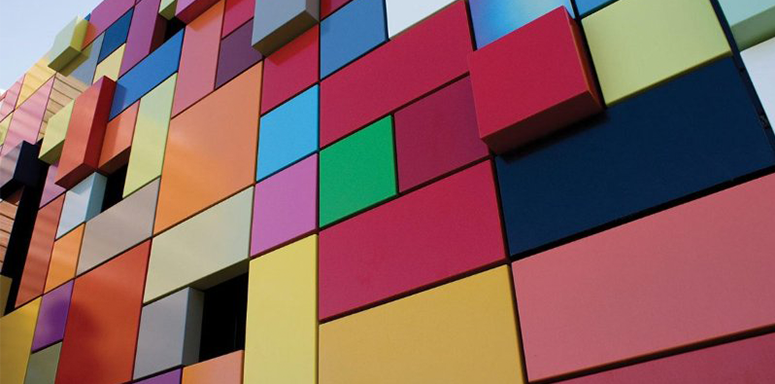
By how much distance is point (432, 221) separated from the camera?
239 cm

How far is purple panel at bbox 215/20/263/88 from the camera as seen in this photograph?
12.6 feet

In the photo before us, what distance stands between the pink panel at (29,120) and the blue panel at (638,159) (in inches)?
219

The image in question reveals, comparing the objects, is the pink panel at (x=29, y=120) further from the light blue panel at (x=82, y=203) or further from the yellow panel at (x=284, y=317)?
the yellow panel at (x=284, y=317)

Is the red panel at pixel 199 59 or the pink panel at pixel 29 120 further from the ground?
the pink panel at pixel 29 120

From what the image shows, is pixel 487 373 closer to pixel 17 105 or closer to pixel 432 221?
pixel 432 221

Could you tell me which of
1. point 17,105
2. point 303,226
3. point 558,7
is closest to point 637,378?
point 558,7

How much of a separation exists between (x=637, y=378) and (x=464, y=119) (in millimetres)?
1219

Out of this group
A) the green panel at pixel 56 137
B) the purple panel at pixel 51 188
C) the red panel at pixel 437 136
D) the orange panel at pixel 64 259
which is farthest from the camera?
the green panel at pixel 56 137

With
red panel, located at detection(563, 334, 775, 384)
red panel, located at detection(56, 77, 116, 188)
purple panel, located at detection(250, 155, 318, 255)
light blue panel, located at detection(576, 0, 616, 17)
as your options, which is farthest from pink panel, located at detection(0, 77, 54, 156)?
red panel, located at detection(563, 334, 775, 384)

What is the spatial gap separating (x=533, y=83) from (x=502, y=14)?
0.58 metres

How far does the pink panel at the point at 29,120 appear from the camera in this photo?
613 cm

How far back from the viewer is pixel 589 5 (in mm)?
2342

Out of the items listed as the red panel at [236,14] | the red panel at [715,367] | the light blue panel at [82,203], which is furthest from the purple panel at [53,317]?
the red panel at [715,367]

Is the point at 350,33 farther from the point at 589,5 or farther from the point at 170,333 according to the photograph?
the point at 170,333
